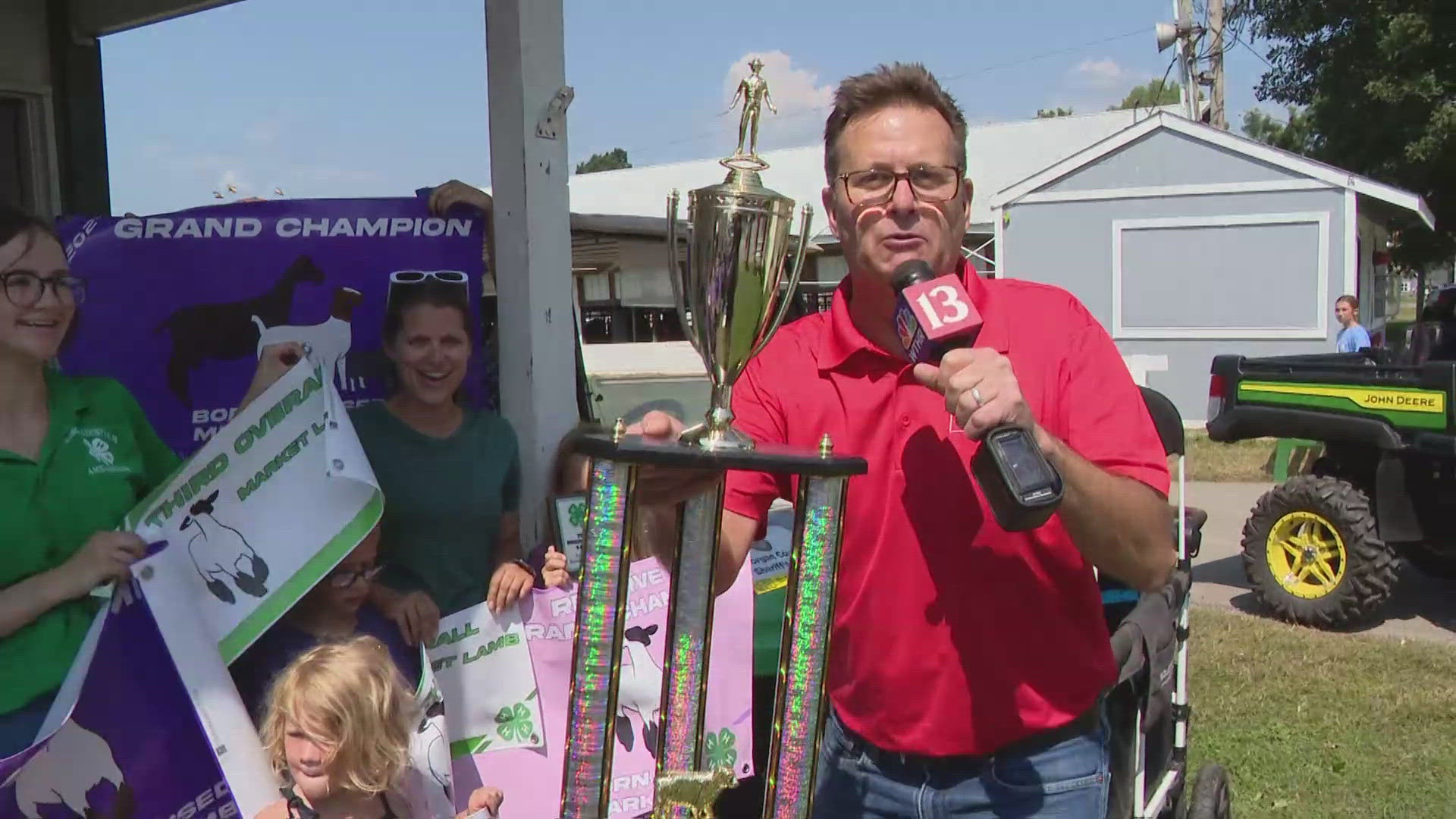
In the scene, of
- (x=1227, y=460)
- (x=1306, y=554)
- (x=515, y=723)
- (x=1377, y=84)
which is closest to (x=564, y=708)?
(x=515, y=723)

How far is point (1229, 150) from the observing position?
1377cm

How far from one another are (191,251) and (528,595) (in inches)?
45.5

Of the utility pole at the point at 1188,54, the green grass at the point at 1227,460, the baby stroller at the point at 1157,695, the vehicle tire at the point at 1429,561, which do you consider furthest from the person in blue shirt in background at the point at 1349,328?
the baby stroller at the point at 1157,695

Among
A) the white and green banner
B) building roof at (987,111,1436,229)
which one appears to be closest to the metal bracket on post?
the white and green banner

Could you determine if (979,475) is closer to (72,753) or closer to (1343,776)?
(72,753)

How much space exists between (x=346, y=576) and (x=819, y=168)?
20259 mm

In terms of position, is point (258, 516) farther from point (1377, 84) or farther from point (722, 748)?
point (1377, 84)

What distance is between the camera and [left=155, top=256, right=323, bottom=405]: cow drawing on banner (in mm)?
2713

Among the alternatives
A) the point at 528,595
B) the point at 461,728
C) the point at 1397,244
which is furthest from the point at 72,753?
the point at 1397,244

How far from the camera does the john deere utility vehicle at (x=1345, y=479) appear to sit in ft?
19.4

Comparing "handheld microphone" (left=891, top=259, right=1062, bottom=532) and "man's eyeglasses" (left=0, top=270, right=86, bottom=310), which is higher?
"man's eyeglasses" (left=0, top=270, right=86, bottom=310)

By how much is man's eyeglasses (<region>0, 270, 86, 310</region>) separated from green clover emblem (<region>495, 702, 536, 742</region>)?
1.15m

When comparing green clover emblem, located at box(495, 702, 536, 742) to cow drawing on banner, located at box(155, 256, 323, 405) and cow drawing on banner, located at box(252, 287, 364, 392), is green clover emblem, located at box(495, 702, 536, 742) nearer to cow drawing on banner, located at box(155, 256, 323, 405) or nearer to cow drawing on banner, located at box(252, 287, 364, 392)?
cow drawing on banner, located at box(252, 287, 364, 392)

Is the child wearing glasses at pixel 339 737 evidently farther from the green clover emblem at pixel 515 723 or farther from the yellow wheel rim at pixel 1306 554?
the yellow wheel rim at pixel 1306 554
